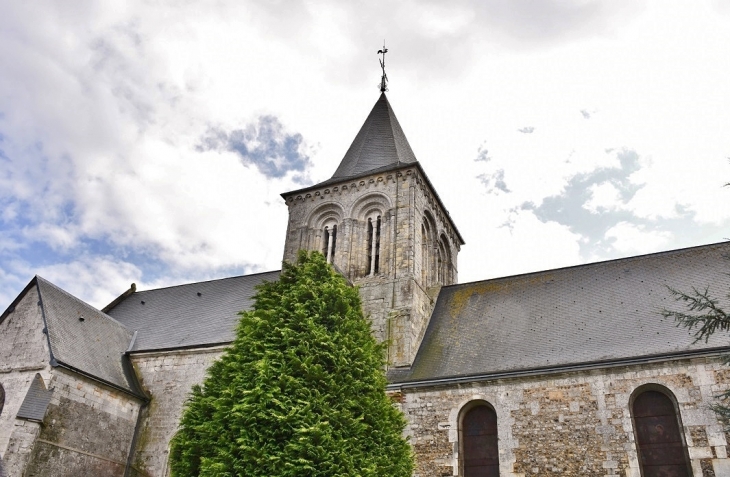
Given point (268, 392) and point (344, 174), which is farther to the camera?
point (344, 174)

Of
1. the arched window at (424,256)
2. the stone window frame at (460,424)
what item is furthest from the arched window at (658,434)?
the arched window at (424,256)

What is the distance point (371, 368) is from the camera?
12.9m

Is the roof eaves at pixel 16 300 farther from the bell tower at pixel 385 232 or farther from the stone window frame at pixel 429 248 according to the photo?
the stone window frame at pixel 429 248

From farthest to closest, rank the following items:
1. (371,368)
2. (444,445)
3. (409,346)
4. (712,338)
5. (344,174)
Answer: (344,174) → (409,346) → (444,445) → (712,338) → (371,368)

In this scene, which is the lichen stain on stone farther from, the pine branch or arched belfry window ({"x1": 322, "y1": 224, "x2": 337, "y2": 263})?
the pine branch

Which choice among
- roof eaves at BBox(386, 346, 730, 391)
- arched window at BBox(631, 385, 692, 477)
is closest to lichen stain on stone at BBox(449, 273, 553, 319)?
roof eaves at BBox(386, 346, 730, 391)

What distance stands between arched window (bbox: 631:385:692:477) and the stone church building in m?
0.03

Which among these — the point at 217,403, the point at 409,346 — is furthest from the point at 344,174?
the point at 217,403

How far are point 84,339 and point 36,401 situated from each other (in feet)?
10.8

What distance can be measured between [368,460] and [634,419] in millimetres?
6373

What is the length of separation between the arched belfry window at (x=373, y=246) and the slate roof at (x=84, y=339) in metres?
8.34

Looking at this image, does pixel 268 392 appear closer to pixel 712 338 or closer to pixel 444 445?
pixel 444 445

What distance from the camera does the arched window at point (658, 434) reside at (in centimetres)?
1284

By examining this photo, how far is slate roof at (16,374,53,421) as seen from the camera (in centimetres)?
1488
